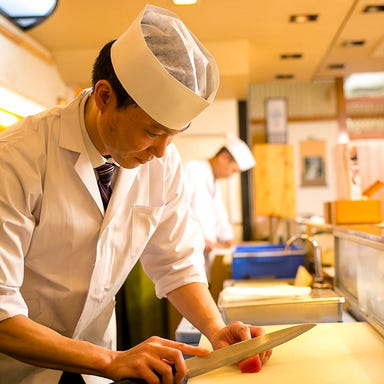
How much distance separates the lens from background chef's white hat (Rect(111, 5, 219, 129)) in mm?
1168

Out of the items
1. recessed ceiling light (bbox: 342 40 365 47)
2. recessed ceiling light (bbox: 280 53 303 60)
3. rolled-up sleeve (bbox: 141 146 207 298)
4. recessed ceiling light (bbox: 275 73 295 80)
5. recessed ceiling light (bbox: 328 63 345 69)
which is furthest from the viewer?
recessed ceiling light (bbox: 275 73 295 80)

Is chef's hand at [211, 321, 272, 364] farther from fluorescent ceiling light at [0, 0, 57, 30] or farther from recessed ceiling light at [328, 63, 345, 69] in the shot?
recessed ceiling light at [328, 63, 345, 69]

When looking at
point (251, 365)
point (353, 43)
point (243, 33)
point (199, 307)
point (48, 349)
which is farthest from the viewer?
point (353, 43)

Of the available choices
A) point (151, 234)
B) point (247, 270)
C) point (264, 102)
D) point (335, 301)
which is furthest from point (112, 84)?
point (264, 102)

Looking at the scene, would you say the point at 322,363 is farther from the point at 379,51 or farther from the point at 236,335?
the point at 379,51

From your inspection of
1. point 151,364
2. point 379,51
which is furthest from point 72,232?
point 379,51

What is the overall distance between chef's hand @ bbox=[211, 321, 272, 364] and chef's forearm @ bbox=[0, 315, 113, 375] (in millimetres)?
302

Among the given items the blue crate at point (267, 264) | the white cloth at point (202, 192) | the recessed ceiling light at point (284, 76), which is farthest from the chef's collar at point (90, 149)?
the recessed ceiling light at point (284, 76)

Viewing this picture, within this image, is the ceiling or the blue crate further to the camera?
the ceiling

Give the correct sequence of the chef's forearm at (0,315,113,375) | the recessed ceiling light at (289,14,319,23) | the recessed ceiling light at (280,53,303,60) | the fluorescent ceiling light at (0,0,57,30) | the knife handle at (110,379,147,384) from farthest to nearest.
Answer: the recessed ceiling light at (280,53,303,60)
the recessed ceiling light at (289,14,319,23)
the fluorescent ceiling light at (0,0,57,30)
the chef's forearm at (0,315,113,375)
the knife handle at (110,379,147,384)

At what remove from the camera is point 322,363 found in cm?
122

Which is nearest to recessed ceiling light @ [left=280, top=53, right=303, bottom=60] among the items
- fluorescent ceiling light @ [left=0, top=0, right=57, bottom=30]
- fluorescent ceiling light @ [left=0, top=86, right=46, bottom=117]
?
fluorescent ceiling light @ [left=0, top=0, right=57, bottom=30]

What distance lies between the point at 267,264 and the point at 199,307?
154cm

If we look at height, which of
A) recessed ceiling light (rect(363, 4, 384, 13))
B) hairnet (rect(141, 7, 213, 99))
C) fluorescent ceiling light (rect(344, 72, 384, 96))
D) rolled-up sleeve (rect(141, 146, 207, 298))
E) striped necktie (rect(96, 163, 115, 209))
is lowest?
rolled-up sleeve (rect(141, 146, 207, 298))
